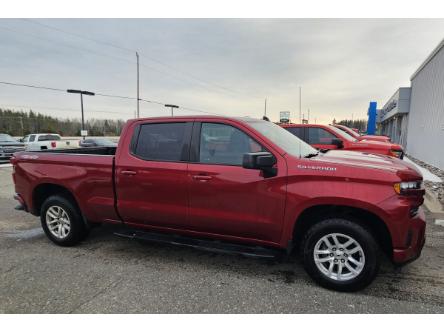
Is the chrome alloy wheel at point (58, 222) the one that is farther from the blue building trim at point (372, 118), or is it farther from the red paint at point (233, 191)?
the blue building trim at point (372, 118)

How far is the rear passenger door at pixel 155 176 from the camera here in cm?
370

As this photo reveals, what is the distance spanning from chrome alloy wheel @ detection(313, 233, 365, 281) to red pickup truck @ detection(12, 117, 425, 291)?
1cm

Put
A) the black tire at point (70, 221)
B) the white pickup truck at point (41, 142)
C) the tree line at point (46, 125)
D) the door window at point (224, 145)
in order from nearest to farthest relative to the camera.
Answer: the door window at point (224, 145)
the black tire at point (70, 221)
the white pickup truck at point (41, 142)
the tree line at point (46, 125)

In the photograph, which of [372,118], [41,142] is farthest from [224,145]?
[372,118]

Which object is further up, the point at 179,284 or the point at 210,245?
the point at 210,245

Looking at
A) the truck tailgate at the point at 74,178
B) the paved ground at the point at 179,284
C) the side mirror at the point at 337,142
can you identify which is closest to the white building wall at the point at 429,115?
the side mirror at the point at 337,142

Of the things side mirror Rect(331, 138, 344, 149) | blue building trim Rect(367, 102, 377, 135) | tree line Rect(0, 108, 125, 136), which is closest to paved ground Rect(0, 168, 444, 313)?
side mirror Rect(331, 138, 344, 149)

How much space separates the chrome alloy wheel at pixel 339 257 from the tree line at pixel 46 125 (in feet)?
195

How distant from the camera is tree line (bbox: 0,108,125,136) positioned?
54.3 metres

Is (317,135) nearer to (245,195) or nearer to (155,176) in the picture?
(245,195)

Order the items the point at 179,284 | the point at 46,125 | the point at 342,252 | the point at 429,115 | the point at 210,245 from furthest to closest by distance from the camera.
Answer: the point at 46,125 → the point at 429,115 → the point at 210,245 → the point at 179,284 → the point at 342,252

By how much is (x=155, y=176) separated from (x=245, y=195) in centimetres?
116

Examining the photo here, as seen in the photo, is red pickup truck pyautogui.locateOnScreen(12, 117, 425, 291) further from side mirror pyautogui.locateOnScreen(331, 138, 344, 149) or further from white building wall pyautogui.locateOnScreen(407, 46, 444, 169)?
white building wall pyautogui.locateOnScreen(407, 46, 444, 169)

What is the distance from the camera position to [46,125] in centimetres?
5888
